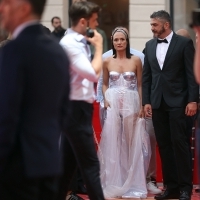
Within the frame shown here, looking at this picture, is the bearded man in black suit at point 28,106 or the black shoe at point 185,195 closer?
the bearded man in black suit at point 28,106

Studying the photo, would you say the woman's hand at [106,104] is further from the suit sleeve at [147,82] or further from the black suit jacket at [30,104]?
the black suit jacket at [30,104]

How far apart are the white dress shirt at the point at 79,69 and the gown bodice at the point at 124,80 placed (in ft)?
9.19

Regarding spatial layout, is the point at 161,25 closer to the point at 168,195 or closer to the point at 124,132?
the point at 124,132

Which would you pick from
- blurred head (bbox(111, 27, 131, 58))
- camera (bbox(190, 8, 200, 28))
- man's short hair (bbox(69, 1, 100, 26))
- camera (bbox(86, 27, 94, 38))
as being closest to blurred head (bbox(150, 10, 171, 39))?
blurred head (bbox(111, 27, 131, 58))

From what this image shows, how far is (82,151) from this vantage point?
6074mm

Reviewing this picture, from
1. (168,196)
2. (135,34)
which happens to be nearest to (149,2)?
(135,34)

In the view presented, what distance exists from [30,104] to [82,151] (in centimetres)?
237

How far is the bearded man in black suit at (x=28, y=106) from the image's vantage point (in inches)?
145

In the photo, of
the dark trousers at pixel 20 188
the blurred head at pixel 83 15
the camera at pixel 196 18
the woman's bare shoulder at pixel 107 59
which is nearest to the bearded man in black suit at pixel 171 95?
the woman's bare shoulder at pixel 107 59

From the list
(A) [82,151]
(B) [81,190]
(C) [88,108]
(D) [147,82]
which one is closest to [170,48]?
(D) [147,82]

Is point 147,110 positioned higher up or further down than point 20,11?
further down

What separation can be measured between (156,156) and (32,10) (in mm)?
6024

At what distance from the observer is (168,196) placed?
341 inches

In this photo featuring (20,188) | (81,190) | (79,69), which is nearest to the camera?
(20,188)
